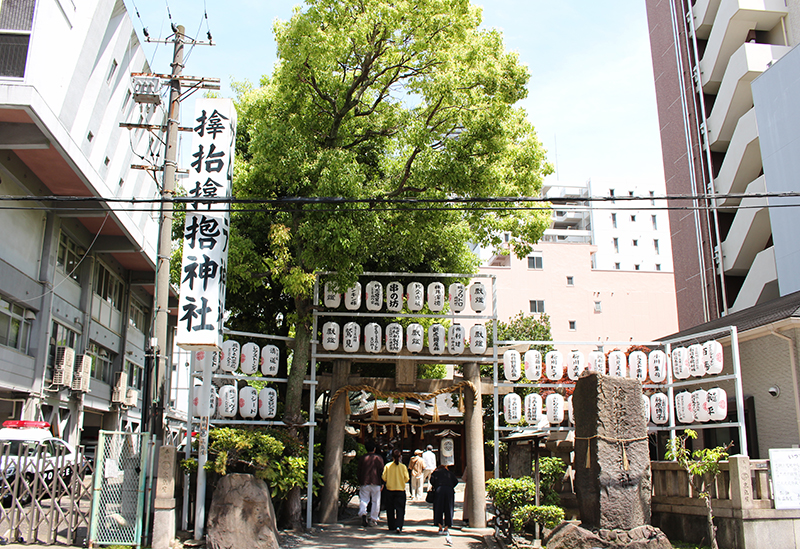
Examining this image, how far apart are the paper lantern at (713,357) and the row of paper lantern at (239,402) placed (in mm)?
10177

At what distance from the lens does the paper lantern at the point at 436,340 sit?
1526cm

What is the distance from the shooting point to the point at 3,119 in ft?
56.2

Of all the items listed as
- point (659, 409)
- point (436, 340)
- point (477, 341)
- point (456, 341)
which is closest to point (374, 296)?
point (436, 340)

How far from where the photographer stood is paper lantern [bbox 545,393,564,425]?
15891 millimetres

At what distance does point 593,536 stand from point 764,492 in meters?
3.34

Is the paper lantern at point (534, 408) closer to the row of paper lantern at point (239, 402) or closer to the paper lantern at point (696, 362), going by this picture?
the paper lantern at point (696, 362)

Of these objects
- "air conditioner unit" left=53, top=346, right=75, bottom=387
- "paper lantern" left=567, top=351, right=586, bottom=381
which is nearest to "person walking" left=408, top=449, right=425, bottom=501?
"paper lantern" left=567, top=351, right=586, bottom=381

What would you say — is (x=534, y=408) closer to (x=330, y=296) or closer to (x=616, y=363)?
(x=616, y=363)

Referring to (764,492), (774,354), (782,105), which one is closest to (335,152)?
(764,492)

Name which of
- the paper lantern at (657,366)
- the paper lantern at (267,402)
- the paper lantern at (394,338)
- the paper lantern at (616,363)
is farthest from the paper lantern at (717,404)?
the paper lantern at (267,402)

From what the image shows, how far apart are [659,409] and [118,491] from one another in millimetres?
12362

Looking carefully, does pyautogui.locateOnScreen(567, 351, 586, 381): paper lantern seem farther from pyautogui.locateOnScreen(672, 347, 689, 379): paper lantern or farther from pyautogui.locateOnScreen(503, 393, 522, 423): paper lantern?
pyautogui.locateOnScreen(672, 347, 689, 379): paper lantern

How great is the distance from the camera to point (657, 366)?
1605cm

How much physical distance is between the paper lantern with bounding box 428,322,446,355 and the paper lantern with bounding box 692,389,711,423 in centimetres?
610
